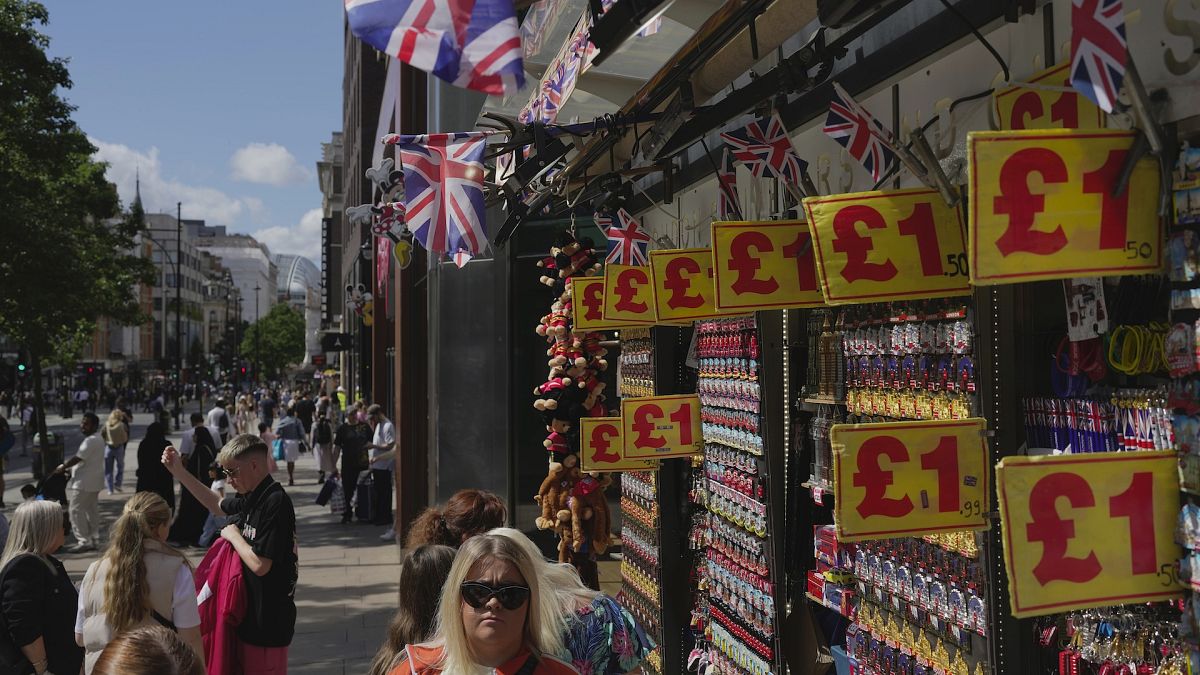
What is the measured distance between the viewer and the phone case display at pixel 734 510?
20.6 feet

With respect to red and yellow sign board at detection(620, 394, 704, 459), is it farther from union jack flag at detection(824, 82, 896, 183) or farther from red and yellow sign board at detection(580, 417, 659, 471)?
union jack flag at detection(824, 82, 896, 183)

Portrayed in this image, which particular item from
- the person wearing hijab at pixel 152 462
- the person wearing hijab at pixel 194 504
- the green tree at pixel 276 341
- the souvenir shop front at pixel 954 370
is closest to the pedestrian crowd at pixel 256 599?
the souvenir shop front at pixel 954 370

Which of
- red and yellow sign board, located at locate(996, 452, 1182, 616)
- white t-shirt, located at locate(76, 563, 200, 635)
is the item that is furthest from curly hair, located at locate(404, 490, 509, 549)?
red and yellow sign board, located at locate(996, 452, 1182, 616)

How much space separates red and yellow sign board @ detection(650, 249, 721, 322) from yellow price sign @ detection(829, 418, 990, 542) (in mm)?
2686

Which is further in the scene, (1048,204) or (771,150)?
(771,150)

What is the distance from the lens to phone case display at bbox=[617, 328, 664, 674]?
816cm

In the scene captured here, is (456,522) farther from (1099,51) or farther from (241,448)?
(1099,51)

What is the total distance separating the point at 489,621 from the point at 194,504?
12.6m

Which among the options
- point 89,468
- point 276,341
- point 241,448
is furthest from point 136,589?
point 276,341

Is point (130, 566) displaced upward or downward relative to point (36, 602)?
upward

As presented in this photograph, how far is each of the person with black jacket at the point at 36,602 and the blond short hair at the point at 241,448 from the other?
833 millimetres

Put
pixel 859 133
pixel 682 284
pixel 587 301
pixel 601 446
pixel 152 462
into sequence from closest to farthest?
pixel 859 133, pixel 682 284, pixel 601 446, pixel 587 301, pixel 152 462

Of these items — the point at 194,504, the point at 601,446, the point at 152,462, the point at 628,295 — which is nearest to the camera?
the point at 628,295

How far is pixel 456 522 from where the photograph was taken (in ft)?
14.5
